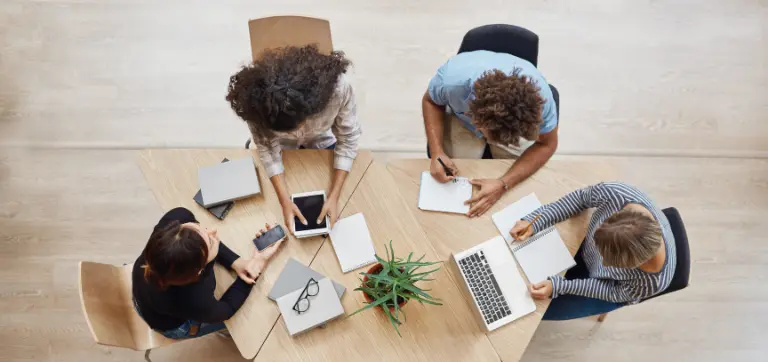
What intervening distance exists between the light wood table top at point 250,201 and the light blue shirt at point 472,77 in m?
0.40

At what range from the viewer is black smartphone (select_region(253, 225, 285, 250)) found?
5.95 feet

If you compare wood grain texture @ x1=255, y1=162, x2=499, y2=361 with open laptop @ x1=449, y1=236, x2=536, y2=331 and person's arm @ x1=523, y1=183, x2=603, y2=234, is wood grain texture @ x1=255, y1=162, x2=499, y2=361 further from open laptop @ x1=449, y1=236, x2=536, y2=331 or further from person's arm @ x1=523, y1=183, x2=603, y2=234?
person's arm @ x1=523, y1=183, x2=603, y2=234

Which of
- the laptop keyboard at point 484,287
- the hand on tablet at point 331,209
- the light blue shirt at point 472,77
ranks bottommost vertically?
the laptop keyboard at point 484,287

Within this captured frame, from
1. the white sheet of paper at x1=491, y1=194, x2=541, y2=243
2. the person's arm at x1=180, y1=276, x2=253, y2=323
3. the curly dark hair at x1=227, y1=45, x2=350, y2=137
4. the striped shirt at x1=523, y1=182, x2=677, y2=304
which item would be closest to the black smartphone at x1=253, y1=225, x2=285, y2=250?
the person's arm at x1=180, y1=276, x2=253, y2=323

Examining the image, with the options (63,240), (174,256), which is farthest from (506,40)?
(63,240)

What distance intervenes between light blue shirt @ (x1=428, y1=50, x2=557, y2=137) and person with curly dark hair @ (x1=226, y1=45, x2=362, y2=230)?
1.23ft

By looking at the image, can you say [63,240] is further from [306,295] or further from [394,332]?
[394,332]

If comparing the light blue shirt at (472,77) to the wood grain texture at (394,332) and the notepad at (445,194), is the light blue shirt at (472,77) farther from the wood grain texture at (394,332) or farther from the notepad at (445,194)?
the wood grain texture at (394,332)

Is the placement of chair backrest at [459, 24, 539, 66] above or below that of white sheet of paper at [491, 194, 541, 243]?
above

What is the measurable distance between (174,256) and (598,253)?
1.47 metres

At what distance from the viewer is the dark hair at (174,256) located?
1.51m

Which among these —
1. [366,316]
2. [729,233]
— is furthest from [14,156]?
[729,233]

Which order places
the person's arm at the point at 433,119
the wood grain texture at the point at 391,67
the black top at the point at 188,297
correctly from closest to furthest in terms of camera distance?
the black top at the point at 188,297 < the person's arm at the point at 433,119 < the wood grain texture at the point at 391,67

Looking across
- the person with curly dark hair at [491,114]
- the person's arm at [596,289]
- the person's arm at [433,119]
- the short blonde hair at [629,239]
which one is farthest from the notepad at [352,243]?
the short blonde hair at [629,239]
